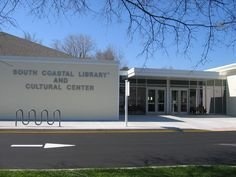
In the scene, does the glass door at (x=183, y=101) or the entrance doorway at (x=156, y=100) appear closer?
the entrance doorway at (x=156, y=100)

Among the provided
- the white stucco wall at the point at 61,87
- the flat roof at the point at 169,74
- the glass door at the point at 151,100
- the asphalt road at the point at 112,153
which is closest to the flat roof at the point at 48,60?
the white stucco wall at the point at 61,87

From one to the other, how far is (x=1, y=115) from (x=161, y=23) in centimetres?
2357

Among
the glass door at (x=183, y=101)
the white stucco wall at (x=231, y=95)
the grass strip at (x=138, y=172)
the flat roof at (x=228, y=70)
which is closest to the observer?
the grass strip at (x=138, y=172)

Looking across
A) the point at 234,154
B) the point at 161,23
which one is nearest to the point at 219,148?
the point at 234,154

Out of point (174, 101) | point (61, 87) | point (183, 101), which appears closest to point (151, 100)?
point (174, 101)

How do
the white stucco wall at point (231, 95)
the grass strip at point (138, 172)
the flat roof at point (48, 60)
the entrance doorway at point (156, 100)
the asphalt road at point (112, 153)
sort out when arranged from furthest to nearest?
the entrance doorway at point (156, 100) → the white stucco wall at point (231, 95) → the flat roof at point (48, 60) → the asphalt road at point (112, 153) → the grass strip at point (138, 172)

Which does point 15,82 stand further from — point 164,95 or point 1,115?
point 164,95

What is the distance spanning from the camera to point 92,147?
50.8ft

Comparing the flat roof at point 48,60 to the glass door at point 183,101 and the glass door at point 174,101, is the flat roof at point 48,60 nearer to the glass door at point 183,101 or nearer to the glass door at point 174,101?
the glass door at point 174,101

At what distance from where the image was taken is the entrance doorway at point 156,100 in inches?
1619

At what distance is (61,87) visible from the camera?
3025 cm

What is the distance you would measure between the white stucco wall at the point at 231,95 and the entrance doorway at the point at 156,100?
571 cm

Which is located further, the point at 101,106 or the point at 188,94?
the point at 188,94

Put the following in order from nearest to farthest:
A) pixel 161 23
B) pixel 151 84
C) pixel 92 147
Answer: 1. pixel 161 23
2. pixel 92 147
3. pixel 151 84
